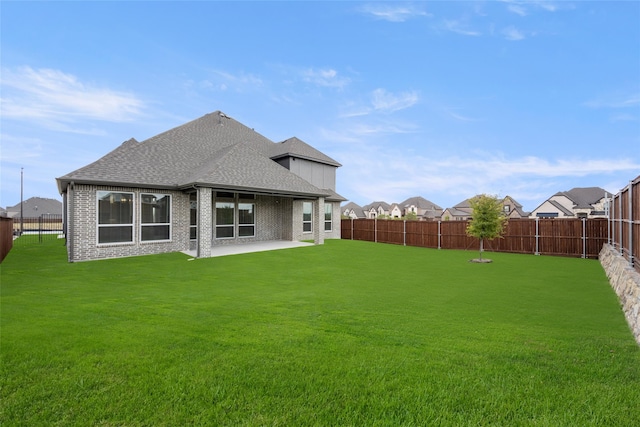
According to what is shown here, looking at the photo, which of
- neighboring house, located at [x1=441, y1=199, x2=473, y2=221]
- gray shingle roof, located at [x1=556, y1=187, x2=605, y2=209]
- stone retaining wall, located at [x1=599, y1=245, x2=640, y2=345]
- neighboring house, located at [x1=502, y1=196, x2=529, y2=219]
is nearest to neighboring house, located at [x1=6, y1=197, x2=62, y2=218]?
stone retaining wall, located at [x1=599, y1=245, x2=640, y2=345]

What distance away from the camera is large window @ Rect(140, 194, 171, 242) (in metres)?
13.4

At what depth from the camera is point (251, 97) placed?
2342cm

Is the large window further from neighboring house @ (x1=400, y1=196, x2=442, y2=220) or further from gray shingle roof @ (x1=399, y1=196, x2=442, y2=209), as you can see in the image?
gray shingle roof @ (x1=399, y1=196, x2=442, y2=209)

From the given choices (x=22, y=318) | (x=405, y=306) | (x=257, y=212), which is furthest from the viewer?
(x=257, y=212)

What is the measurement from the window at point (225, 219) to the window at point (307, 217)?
545 centimetres

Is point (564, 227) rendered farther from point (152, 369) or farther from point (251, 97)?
point (251, 97)

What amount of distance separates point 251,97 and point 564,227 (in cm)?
2169

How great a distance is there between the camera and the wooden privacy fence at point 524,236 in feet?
49.0

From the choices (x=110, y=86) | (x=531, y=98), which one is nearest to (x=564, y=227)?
(x=531, y=98)

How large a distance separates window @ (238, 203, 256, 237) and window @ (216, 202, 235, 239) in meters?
0.46

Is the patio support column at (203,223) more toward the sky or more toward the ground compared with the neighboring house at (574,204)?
more toward the ground

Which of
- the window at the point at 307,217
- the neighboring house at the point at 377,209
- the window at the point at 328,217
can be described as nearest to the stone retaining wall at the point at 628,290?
the window at the point at 307,217

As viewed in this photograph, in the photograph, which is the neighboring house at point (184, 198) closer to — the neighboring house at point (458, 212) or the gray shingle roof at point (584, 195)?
the gray shingle roof at point (584, 195)

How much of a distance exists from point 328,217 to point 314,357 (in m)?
20.2
